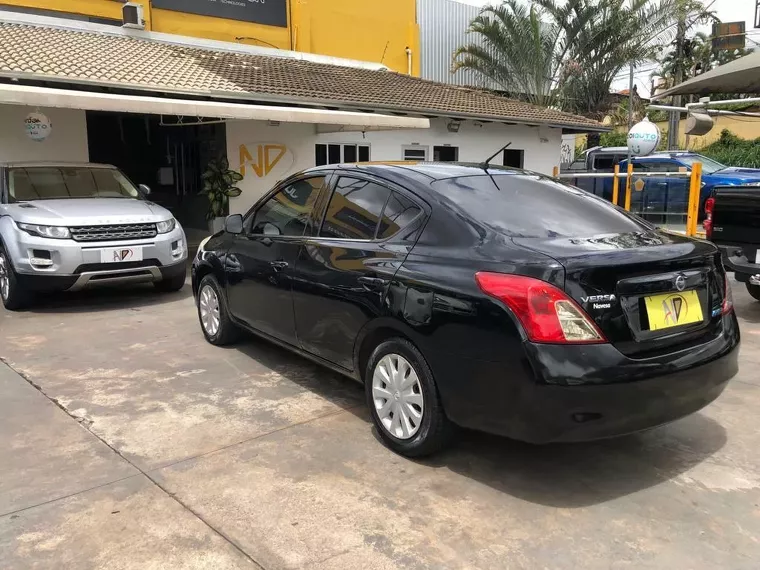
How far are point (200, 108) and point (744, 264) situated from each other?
7290 millimetres

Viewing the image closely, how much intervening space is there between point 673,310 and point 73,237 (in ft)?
19.9

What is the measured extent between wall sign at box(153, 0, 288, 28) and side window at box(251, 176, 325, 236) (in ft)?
45.8

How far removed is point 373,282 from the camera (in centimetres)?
364

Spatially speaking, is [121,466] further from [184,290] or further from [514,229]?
[184,290]

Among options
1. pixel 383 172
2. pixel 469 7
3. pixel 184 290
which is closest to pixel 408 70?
pixel 469 7

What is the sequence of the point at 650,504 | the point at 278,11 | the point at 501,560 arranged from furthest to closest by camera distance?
1. the point at 278,11
2. the point at 650,504
3. the point at 501,560

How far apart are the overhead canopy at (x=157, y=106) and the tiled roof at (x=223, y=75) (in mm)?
898

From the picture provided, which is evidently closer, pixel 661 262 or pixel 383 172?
pixel 661 262

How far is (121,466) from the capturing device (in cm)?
351

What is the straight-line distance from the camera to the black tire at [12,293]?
7.05 m

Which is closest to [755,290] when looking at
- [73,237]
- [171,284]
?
[171,284]

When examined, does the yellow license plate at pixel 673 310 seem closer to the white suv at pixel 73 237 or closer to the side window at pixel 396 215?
the side window at pixel 396 215

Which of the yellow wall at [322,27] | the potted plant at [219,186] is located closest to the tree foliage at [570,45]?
the yellow wall at [322,27]

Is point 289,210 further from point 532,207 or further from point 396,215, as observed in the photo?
point 532,207
